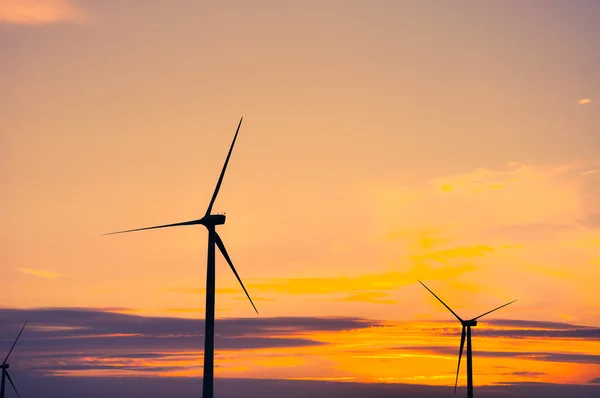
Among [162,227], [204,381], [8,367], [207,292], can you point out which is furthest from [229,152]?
[8,367]

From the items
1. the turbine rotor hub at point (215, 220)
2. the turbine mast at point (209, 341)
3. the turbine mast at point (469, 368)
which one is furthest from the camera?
the turbine mast at point (469, 368)

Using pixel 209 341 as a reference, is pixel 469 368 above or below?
above

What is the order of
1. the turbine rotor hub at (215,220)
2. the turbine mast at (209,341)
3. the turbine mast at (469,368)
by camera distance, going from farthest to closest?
the turbine mast at (469,368) → the turbine rotor hub at (215,220) → the turbine mast at (209,341)

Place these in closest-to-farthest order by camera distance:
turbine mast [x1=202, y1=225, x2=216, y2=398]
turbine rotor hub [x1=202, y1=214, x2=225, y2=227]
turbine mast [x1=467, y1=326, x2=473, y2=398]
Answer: turbine mast [x1=202, y1=225, x2=216, y2=398]
turbine rotor hub [x1=202, y1=214, x2=225, y2=227]
turbine mast [x1=467, y1=326, x2=473, y2=398]

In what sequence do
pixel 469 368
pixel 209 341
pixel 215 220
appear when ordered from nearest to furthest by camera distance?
pixel 209 341, pixel 215 220, pixel 469 368

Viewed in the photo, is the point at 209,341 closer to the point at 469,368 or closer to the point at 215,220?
the point at 215,220

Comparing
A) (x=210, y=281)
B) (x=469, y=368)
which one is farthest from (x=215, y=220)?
(x=469, y=368)

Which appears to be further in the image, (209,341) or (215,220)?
(215,220)

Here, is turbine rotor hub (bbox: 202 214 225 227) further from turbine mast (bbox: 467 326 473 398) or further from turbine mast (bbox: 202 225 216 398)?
turbine mast (bbox: 467 326 473 398)

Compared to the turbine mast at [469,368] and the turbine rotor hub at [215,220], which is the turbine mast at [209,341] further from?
the turbine mast at [469,368]

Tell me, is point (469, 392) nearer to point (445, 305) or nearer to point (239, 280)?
point (445, 305)

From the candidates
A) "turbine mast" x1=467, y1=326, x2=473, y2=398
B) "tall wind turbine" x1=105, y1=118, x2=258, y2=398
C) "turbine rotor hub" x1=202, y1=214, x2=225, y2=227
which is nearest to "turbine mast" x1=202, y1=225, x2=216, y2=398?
"tall wind turbine" x1=105, y1=118, x2=258, y2=398

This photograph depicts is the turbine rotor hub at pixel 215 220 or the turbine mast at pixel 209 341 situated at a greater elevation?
the turbine rotor hub at pixel 215 220

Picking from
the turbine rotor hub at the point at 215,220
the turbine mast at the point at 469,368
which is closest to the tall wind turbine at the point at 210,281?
the turbine rotor hub at the point at 215,220
